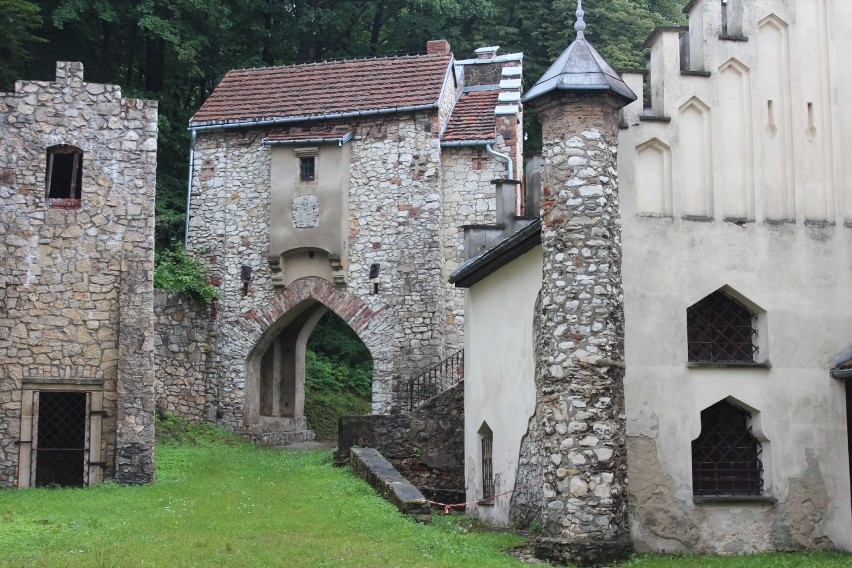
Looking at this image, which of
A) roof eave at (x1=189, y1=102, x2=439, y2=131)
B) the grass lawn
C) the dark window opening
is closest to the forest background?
roof eave at (x1=189, y1=102, x2=439, y2=131)

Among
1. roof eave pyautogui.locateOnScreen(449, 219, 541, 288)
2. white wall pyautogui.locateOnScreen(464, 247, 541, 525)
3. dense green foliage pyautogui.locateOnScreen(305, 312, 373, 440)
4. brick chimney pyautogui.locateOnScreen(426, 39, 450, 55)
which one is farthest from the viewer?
dense green foliage pyautogui.locateOnScreen(305, 312, 373, 440)

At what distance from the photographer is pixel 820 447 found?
45.4ft

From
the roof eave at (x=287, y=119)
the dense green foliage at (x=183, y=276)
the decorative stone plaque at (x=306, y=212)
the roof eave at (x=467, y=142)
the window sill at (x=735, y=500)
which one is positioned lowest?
the window sill at (x=735, y=500)

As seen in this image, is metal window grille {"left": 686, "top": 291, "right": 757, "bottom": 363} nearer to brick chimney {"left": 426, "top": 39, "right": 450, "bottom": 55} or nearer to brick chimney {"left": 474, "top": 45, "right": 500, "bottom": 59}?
brick chimney {"left": 426, "top": 39, "right": 450, "bottom": 55}

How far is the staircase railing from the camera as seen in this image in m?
26.7

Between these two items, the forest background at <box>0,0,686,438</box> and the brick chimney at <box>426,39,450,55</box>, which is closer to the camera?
the brick chimney at <box>426,39,450,55</box>

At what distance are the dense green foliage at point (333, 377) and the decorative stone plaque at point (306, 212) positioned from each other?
19.7 feet

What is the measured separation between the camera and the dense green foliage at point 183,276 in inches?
1085

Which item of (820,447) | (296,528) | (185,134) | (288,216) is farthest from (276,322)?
(820,447)

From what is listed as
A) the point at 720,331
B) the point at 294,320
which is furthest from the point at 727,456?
the point at 294,320

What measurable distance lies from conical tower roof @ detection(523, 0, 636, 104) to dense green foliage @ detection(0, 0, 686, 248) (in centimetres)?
→ 2032

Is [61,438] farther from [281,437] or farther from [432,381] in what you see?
[281,437]

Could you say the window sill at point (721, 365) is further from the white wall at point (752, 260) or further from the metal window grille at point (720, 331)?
the metal window grille at point (720, 331)

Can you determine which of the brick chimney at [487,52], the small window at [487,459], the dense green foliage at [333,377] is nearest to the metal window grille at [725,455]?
the small window at [487,459]
